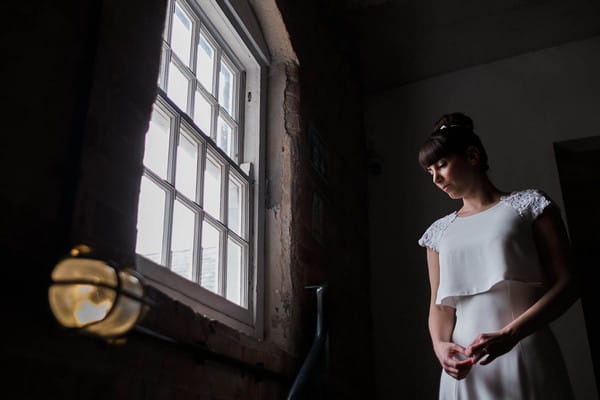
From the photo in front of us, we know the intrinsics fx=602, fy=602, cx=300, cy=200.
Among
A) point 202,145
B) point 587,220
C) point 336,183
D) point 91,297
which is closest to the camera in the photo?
point 91,297

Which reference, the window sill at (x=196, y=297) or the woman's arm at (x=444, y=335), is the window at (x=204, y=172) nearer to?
the window sill at (x=196, y=297)

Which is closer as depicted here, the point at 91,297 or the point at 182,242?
the point at 91,297

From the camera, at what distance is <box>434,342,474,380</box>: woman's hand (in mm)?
1717

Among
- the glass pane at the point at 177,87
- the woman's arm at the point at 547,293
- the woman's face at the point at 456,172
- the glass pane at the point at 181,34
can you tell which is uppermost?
the glass pane at the point at 181,34

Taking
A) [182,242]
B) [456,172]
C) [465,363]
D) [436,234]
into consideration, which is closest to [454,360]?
[465,363]

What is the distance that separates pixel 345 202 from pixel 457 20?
4.82 ft

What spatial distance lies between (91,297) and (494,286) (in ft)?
4.00

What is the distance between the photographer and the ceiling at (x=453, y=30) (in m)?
3.85

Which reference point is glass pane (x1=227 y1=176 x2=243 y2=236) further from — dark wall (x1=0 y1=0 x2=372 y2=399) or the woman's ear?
the woman's ear

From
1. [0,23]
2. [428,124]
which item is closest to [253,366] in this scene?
[0,23]

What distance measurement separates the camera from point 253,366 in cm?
205

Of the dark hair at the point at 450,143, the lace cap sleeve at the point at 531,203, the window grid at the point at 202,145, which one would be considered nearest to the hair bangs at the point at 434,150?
the dark hair at the point at 450,143

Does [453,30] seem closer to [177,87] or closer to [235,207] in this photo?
[235,207]

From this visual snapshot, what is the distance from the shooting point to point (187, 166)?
2.15m
